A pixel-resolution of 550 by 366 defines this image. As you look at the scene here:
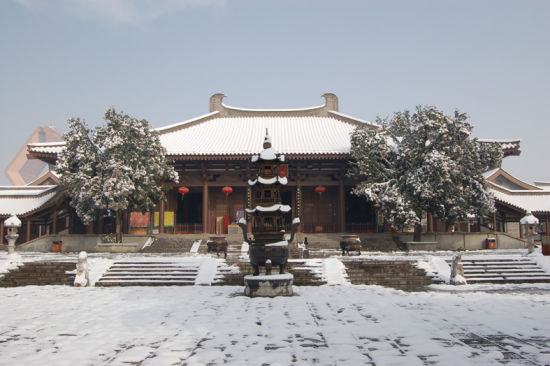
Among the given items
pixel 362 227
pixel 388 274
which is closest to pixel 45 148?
pixel 362 227

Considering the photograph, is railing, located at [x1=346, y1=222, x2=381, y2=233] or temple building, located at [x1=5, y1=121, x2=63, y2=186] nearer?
railing, located at [x1=346, y1=222, x2=381, y2=233]

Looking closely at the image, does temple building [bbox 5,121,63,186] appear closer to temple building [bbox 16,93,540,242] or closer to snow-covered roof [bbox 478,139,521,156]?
temple building [bbox 16,93,540,242]

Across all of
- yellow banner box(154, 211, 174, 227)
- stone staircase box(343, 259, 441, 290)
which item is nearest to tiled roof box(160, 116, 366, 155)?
yellow banner box(154, 211, 174, 227)

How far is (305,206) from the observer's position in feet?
75.2

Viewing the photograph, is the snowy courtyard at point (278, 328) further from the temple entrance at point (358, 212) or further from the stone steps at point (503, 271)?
the temple entrance at point (358, 212)

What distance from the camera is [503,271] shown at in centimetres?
1248

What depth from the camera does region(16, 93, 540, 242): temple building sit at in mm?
20922

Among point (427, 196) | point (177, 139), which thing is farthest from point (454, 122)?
point (177, 139)

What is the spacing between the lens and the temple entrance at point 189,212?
75.3 ft

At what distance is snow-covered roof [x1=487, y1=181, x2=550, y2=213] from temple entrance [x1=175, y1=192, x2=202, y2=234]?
16.2 metres

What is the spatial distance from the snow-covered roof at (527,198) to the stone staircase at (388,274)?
13.8 meters

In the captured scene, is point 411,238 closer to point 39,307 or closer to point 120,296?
point 120,296

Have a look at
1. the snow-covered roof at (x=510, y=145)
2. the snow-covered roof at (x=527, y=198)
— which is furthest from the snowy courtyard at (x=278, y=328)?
the snow-covered roof at (x=527, y=198)

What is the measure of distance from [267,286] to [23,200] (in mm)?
20029
